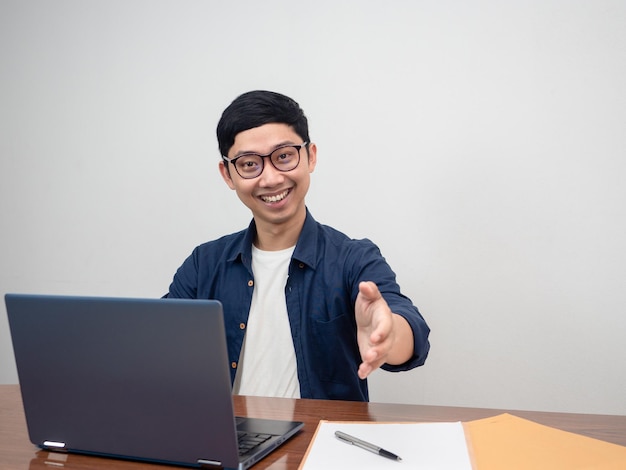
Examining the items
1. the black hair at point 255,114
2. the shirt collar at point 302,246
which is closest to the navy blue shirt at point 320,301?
the shirt collar at point 302,246

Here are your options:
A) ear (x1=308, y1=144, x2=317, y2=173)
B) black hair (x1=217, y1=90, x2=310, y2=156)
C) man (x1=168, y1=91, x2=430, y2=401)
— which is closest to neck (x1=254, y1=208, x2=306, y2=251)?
man (x1=168, y1=91, x2=430, y2=401)

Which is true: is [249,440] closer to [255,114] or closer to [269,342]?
[269,342]

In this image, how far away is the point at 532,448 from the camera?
969 mm

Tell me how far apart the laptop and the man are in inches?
21.5

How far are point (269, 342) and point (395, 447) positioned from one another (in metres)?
0.70

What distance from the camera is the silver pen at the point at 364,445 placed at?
95cm

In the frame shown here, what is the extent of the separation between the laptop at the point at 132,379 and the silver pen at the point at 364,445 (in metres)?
0.09

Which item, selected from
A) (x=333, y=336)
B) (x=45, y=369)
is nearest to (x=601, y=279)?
(x=333, y=336)

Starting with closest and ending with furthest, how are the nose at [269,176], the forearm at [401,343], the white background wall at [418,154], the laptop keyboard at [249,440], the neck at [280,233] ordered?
the laptop keyboard at [249,440]
the forearm at [401,343]
the nose at [269,176]
the neck at [280,233]
the white background wall at [418,154]

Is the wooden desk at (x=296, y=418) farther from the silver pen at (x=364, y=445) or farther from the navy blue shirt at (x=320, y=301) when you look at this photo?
the navy blue shirt at (x=320, y=301)

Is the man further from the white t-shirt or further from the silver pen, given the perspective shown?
the silver pen

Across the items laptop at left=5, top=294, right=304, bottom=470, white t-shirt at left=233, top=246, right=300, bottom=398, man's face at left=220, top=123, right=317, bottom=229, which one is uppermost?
man's face at left=220, top=123, right=317, bottom=229

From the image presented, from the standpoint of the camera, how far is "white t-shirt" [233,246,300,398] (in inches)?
63.7

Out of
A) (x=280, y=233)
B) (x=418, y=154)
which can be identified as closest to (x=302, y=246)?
(x=280, y=233)
